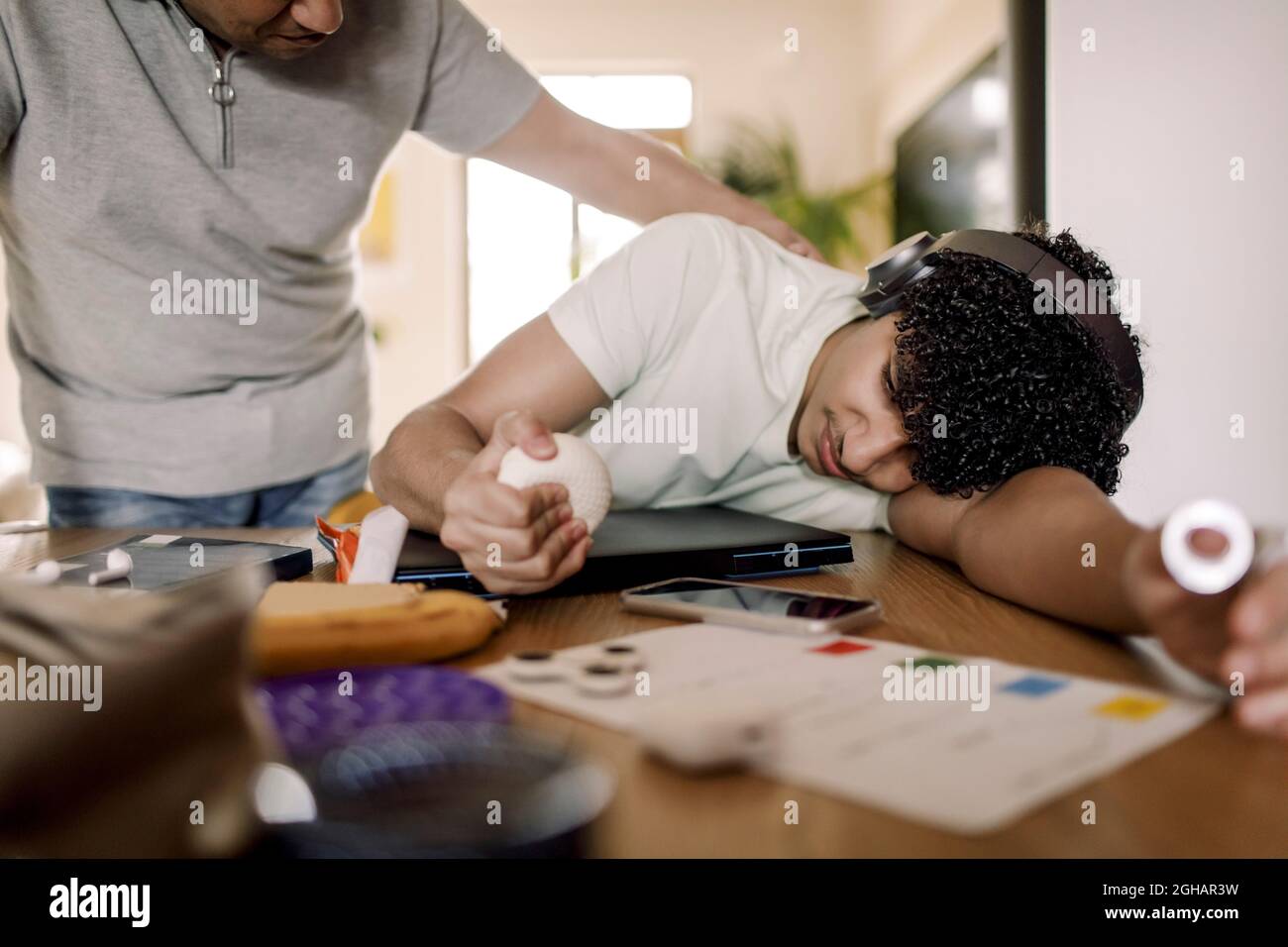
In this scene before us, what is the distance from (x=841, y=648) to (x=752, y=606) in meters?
0.10

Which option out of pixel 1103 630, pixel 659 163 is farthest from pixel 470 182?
pixel 1103 630

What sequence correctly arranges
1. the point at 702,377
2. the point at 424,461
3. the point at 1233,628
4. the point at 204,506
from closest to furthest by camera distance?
the point at 1233,628 < the point at 424,461 < the point at 702,377 < the point at 204,506

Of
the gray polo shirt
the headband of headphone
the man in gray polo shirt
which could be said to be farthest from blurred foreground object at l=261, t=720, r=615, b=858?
the gray polo shirt

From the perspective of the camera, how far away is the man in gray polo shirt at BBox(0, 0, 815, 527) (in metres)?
1.25

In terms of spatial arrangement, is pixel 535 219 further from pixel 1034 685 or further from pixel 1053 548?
pixel 1034 685

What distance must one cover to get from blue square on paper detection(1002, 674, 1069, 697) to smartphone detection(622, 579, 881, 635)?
138mm

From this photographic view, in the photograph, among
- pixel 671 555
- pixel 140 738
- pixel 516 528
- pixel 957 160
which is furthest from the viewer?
pixel 957 160

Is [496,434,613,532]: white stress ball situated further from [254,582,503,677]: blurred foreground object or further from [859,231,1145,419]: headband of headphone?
[859,231,1145,419]: headband of headphone

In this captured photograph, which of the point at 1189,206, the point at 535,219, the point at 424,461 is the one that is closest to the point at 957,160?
the point at 535,219

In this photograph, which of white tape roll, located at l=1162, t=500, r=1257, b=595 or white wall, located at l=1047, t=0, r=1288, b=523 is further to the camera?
white wall, located at l=1047, t=0, r=1288, b=523

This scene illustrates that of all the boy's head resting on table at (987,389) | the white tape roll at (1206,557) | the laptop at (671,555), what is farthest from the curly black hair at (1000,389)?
the white tape roll at (1206,557)

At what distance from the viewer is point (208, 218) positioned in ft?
4.44

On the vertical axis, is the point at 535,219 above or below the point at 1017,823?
above

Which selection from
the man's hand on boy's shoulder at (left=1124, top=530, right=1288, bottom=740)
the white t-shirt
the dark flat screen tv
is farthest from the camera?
the dark flat screen tv
